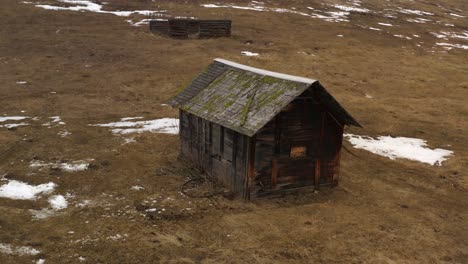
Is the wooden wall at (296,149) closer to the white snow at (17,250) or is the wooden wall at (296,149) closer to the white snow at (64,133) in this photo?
the white snow at (17,250)

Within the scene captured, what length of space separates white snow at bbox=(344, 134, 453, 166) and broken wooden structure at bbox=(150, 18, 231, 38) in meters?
22.8

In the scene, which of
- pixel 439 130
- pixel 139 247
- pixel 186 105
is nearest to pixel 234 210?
pixel 139 247

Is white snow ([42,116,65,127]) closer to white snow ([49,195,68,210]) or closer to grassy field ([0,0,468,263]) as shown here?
grassy field ([0,0,468,263])

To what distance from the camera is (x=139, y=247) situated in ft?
41.4

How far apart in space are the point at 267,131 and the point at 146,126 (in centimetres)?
953

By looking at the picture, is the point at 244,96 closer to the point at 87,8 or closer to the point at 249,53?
the point at 249,53

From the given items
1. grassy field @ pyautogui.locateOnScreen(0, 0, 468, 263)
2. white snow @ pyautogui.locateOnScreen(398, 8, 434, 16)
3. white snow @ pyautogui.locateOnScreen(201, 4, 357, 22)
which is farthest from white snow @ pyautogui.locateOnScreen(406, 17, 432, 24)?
grassy field @ pyautogui.locateOnScreen(0, 0, 468, 263)

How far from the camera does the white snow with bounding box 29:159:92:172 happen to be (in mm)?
17703

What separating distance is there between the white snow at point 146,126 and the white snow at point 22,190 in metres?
6.00

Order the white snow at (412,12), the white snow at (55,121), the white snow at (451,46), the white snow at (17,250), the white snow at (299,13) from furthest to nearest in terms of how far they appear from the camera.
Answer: the white snow at (412,12) → the white snow at (299,13) → the white snow at (451,46) → the white snow at (55,121) → the white snow at (17,250)

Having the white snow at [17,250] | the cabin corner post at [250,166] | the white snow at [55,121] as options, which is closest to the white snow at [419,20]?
the white snow at [55,121]

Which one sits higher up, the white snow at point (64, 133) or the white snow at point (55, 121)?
the white snow at point (55, 121)

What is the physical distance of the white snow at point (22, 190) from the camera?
15.5 meters

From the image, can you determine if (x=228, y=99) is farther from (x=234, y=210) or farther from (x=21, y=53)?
(x=21, y=53)
